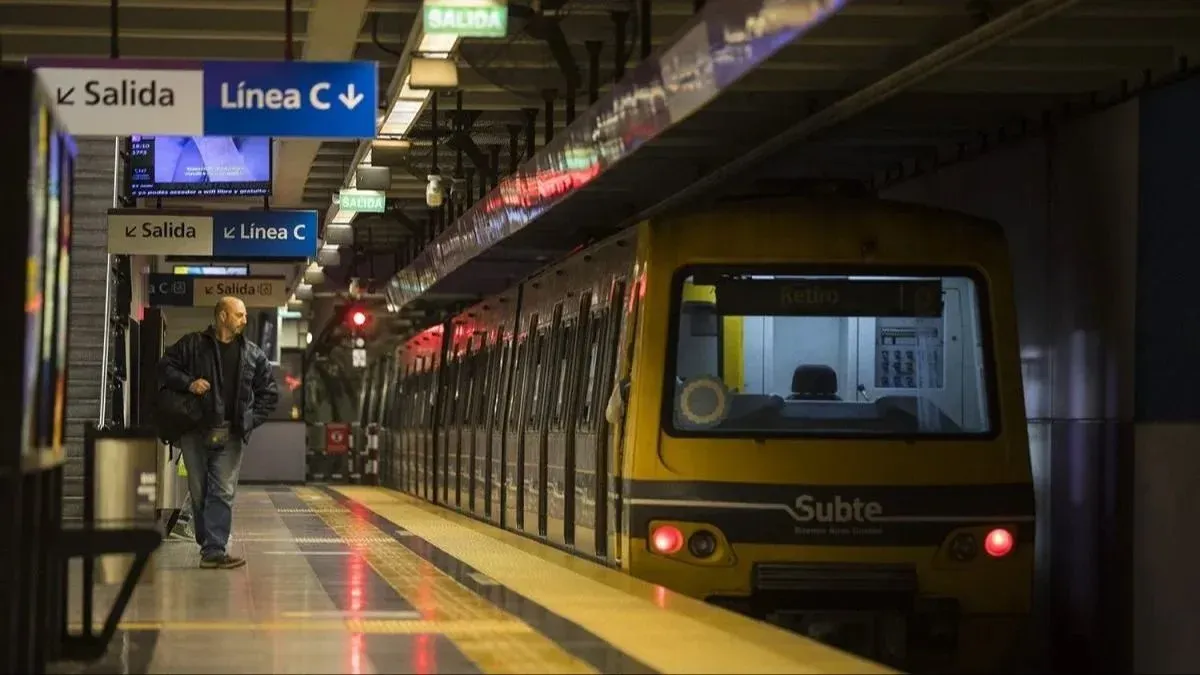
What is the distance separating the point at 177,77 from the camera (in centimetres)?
1139

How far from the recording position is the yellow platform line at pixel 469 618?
24.9ft

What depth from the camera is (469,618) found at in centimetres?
921

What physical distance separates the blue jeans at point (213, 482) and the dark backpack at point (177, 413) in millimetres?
158

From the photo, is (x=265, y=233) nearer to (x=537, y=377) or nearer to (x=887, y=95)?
(x=537, y=377)

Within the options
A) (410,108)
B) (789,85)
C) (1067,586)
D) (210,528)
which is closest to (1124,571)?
(1067,586)

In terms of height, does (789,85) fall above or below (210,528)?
above

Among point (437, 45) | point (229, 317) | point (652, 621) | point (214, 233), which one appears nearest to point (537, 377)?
point (214, 233)

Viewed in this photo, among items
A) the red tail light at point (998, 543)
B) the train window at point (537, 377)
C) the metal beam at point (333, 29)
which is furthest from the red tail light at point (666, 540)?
the metal beam at point (333, 29)

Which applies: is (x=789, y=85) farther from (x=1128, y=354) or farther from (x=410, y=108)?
(x=410, y=108)

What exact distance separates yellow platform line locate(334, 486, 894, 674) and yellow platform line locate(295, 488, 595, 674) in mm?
277

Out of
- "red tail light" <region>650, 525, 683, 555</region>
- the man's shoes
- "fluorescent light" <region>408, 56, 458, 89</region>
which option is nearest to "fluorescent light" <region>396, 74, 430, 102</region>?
"fluorescent light" <region>408, 56, 458, 89</region>

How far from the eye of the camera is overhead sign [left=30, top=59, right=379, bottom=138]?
11234 millimetres

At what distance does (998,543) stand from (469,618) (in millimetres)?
3094

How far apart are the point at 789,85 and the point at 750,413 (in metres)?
1.78
